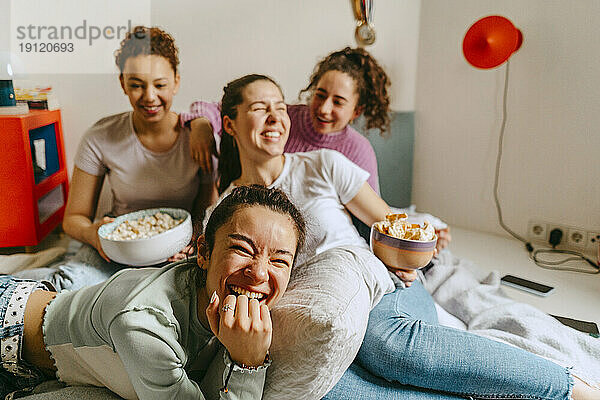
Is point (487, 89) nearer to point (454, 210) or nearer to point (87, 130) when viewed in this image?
point (454, 210)

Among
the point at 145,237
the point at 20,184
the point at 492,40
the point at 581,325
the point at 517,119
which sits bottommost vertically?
the point at 581,325

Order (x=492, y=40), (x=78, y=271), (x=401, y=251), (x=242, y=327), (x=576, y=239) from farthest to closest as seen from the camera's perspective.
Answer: (x=576, y=239)
(x=492, y=40)
(x=78, y=271)
(x=401, y=251)
(x=242, y=327)

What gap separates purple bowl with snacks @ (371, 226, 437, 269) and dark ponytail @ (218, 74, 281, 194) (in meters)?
0.44

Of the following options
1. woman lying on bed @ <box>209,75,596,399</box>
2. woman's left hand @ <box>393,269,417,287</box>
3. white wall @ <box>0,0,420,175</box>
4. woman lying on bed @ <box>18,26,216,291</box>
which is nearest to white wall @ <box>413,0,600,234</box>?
white wall @ <box>0,0,420,175</box>

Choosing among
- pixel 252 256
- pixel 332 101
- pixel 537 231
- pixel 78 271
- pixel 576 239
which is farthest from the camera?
pixel 537 231

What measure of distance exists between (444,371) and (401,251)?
0.86 feet

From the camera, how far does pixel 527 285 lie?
62.9 inches

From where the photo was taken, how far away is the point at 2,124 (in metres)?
1.08

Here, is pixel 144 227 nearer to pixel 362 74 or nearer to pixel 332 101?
pixel 332 101

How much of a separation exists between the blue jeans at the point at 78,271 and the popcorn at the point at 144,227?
0.11 metres

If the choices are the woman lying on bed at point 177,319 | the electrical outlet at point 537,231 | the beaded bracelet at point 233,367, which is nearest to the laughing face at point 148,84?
the woman lying on bed at point 177,319

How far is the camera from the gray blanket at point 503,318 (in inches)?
44.2

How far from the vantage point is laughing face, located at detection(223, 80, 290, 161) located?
1.24 metres

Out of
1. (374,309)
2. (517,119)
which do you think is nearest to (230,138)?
(374,309)
